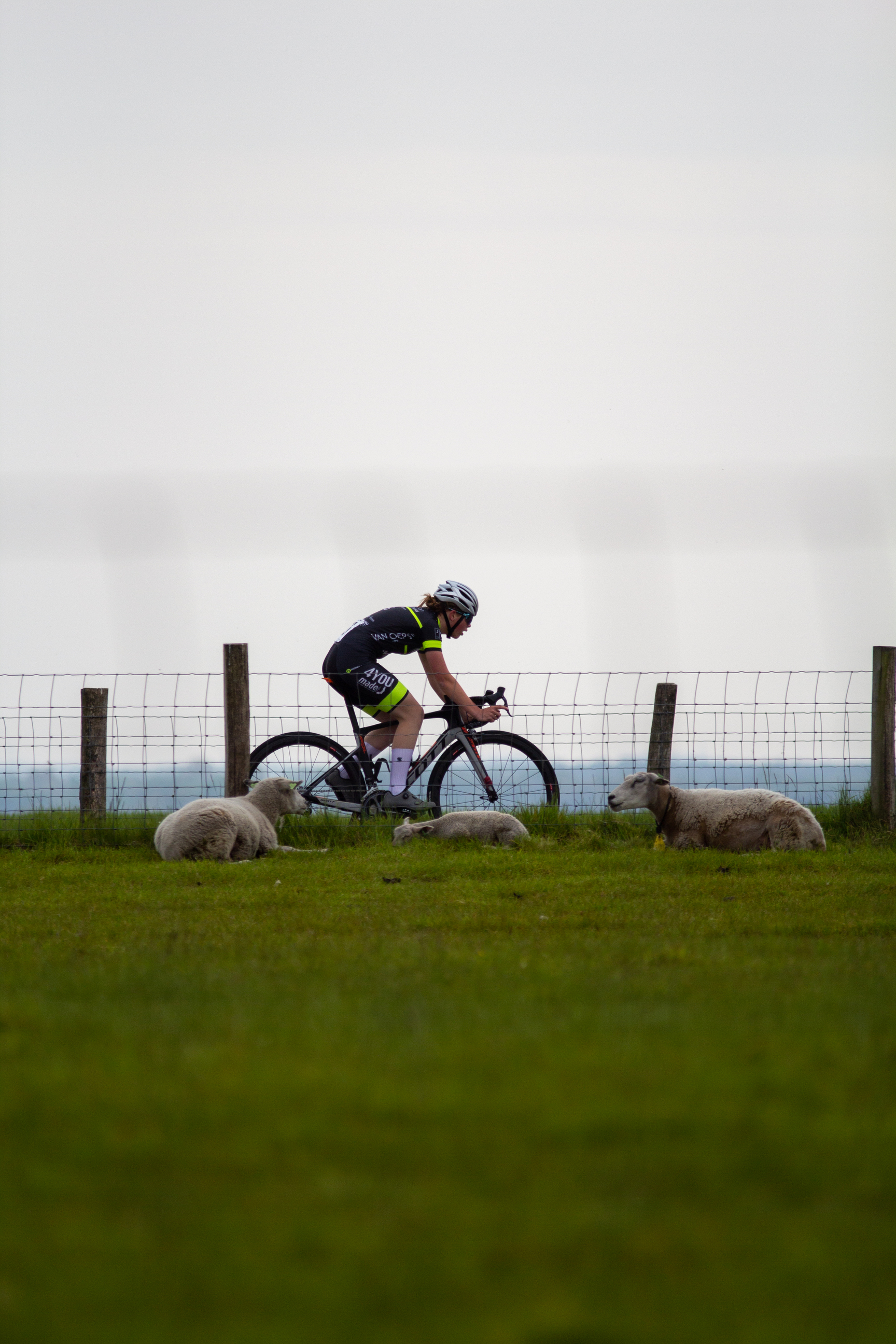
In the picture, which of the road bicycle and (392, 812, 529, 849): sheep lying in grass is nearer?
(392, 812, 529, 849): sheep lying in grass

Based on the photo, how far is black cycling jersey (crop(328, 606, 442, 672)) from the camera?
11102 mm

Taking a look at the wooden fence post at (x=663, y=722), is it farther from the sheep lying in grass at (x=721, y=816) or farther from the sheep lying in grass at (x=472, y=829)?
the sheep lying in grass at (x=472, y=829)

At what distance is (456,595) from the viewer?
1129 centimetres

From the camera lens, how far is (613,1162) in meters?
2.46

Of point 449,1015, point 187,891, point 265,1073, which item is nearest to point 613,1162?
point 265,1073

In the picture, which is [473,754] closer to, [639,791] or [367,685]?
[367,685]

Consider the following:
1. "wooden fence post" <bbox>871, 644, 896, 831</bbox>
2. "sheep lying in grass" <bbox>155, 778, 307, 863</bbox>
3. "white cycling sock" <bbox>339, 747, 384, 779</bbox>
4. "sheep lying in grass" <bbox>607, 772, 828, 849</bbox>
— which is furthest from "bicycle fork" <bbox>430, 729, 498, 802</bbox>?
"wooden fence post" <bbox>871, 644, 896, 831</bbox>

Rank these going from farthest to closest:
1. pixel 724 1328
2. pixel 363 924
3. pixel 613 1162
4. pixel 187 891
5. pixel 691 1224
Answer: pixel 187 891
pixel 363 924
pixel 613 1162
pixel 691 1224
pixel 724 1328

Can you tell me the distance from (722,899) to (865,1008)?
3.45m

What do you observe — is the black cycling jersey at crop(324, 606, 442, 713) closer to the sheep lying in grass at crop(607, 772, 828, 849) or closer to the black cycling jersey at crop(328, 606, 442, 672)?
the black cycling jersey at crop(328, 606, 442, 672)

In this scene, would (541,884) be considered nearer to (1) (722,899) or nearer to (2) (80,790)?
(1) (722,899)

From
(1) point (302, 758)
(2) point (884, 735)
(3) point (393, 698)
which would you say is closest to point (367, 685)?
(3) point (393, 698)

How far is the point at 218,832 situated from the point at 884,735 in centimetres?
601

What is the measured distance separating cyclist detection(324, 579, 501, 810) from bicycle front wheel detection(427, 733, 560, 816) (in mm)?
259
